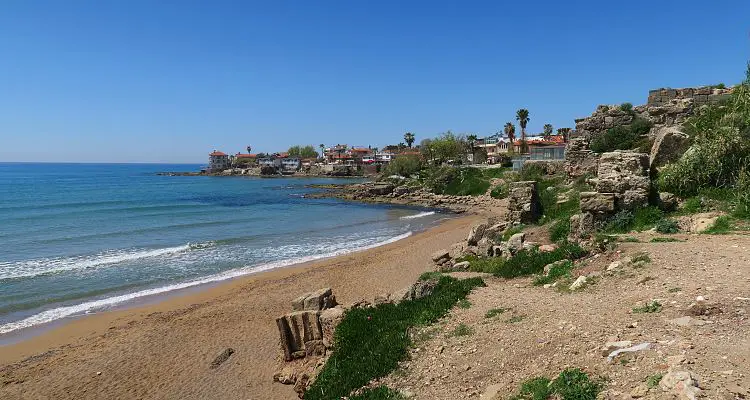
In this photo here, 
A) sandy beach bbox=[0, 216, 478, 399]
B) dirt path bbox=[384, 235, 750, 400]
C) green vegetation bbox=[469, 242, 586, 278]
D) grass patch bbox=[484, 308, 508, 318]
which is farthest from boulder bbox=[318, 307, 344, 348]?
green vegetation bbox=[469, 242, 586, 278]

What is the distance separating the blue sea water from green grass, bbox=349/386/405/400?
13.5m

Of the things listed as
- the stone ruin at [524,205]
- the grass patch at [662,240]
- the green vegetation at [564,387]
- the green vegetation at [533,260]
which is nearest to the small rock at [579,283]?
the green vegetation at [533,260]

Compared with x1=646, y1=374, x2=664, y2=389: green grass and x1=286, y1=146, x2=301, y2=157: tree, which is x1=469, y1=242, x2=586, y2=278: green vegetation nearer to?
x1=646, y1=374, x2=664, y2=389: green grass

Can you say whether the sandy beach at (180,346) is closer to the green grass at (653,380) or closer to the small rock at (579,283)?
the small rock at (579,283)

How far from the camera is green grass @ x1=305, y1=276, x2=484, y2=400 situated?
289 inches

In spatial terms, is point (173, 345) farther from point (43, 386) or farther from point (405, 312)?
point (405, 312)

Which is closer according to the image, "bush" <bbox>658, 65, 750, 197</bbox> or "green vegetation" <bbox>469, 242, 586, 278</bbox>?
"green vegetation" <bbox>469, 242, 586, 278</bbox>

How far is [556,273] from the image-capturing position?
1003 cm

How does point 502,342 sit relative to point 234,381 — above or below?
above

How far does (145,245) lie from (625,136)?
88.5ft

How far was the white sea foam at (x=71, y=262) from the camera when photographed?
20531mm

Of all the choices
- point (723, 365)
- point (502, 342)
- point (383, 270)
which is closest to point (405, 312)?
point (502, 342)

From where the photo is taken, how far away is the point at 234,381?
1023 cm

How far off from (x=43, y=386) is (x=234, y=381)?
15.4ft
